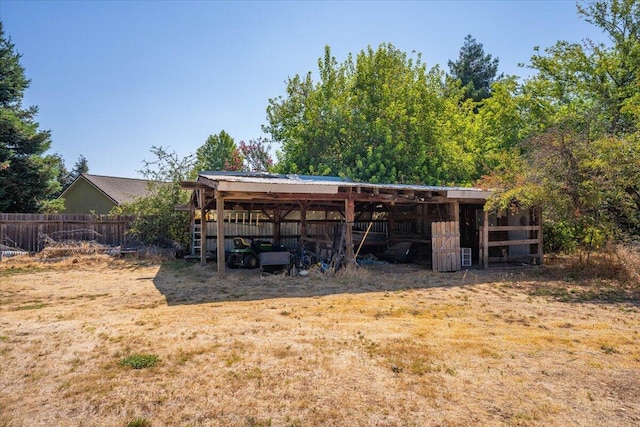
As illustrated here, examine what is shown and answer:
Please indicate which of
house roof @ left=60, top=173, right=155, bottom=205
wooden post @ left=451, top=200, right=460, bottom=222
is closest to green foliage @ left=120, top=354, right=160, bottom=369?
wooden post @ left=451, top=200, right=460, bottom=222

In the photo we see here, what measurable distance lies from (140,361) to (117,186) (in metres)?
24.1

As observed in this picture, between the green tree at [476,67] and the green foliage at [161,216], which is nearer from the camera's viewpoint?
the green foliage at [161,216]

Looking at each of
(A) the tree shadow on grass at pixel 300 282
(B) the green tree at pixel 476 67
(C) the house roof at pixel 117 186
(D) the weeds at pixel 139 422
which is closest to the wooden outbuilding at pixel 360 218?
(A) the tree shadow on grass at pixel 300 282

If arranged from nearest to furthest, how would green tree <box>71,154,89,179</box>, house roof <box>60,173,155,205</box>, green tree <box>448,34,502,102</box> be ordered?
house roof <box>60,173,155,205</box> < green tree <box>448,34,502,102</box> < green tree <box>71,154,89,179</box>

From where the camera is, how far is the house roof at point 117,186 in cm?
2298

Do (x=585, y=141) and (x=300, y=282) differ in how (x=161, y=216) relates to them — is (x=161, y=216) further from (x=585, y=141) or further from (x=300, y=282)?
(x=585, y=141)

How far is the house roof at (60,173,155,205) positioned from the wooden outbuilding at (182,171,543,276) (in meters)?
9.97

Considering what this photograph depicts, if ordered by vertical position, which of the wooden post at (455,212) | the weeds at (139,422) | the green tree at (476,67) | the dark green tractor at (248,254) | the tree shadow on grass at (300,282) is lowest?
the weeds at (139,422)

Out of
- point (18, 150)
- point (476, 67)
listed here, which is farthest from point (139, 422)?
point (476, 67)

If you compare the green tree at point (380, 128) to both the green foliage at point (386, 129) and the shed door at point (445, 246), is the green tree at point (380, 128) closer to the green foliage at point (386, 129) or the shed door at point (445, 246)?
the green foliage at point (386, 129)

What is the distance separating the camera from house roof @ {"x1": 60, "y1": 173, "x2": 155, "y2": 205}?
22984 mm

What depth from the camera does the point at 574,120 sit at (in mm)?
13430

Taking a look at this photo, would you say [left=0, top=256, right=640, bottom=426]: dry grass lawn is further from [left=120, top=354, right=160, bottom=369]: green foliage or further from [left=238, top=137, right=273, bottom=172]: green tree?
[left=238, top=137, right=273, bottom=172]: green tree

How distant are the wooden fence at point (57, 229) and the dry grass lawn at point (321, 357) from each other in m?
7.08
